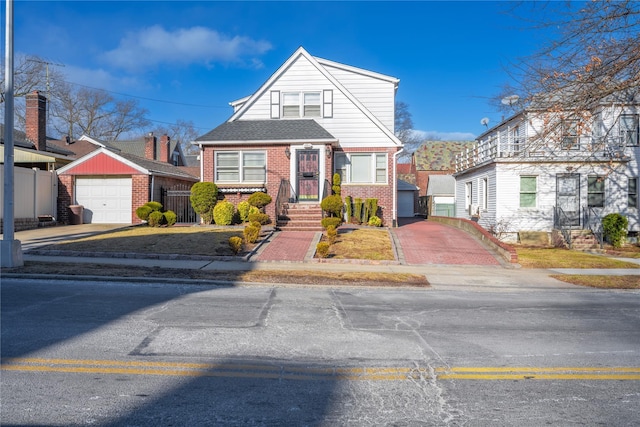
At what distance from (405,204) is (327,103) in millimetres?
16026

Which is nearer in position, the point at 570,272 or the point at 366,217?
the point at 570,272

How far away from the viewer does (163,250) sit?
13648mm

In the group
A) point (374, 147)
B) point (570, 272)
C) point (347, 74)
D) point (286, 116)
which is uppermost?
point (347, 74)

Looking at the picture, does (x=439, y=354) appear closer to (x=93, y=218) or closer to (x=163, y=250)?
(x=163, y=250)

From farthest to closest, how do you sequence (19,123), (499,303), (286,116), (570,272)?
1. (19,123)
2. (286,116)
3. (570,272)
4. (499,303)

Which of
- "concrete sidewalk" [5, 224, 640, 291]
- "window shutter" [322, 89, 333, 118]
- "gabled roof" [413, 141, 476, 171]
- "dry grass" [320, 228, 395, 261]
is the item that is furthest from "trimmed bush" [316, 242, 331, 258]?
"gabled roof" [413, 141, 476, 171]

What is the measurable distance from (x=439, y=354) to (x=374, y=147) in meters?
16.6

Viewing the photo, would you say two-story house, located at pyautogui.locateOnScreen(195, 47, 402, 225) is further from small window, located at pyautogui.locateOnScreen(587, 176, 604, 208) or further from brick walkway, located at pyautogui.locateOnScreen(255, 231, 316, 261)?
small window, located at pyautogui.locateOnScreen(587, 176, 604, 208)

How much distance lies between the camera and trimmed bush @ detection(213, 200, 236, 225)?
1912 cm

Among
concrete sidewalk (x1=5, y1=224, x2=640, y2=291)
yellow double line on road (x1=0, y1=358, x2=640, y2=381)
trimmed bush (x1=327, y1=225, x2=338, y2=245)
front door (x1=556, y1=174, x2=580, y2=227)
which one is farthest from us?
front door (x1=556, y1=174, x2=580, y2=227)

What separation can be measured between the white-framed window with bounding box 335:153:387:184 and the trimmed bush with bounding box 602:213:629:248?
34.1 ft

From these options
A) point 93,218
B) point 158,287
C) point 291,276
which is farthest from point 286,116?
point 158,287

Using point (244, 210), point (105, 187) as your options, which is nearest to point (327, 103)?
point (244, 210)

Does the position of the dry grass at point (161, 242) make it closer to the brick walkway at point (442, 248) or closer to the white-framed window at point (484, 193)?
the brick walkway at point (442, 248)
